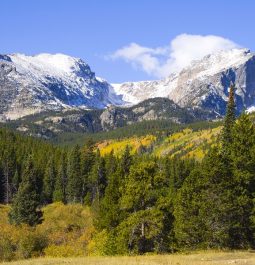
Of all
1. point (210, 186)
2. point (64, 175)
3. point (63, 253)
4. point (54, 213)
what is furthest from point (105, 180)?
point (210, 186)

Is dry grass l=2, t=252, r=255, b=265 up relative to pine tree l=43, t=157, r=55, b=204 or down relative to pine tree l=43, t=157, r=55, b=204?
down

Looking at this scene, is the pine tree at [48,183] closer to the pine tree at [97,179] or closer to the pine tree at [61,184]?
the pine tree at [61,184]

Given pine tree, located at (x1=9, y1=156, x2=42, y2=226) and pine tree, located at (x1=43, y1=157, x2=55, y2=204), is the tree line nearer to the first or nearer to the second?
pine tree, located at (x1=9, y1=156, x2=42, y2=226)

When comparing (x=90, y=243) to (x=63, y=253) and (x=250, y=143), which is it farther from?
(x=250, y=143)

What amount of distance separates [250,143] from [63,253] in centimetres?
2652

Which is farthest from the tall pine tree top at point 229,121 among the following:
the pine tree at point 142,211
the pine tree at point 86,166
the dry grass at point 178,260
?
the pine tree at point 86,166

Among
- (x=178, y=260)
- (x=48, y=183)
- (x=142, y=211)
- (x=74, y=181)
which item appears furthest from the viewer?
(x=48, y=183)

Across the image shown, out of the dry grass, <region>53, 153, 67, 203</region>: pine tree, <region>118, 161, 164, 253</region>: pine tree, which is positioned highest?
<region>53, 153, 67, 203</region>: pine tree

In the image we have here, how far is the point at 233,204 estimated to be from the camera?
51156 mm

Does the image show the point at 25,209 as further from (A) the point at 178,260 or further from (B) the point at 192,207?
(A) the point at 178,260

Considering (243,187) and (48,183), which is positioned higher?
(48,183)

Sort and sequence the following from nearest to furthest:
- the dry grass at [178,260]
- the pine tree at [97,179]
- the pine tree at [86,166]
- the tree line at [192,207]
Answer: the dry grass at [178,260], the tree line at [192,207], the pine tree at [97,179], the pine tree at [86,166]

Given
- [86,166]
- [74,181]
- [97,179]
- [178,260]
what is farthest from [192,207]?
[86,166]

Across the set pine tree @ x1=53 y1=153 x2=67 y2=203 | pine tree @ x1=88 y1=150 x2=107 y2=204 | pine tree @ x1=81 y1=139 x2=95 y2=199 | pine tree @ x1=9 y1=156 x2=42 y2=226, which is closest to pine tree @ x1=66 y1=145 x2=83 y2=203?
pine tree @ x1=81 y1=139 x2=95 y2=199
